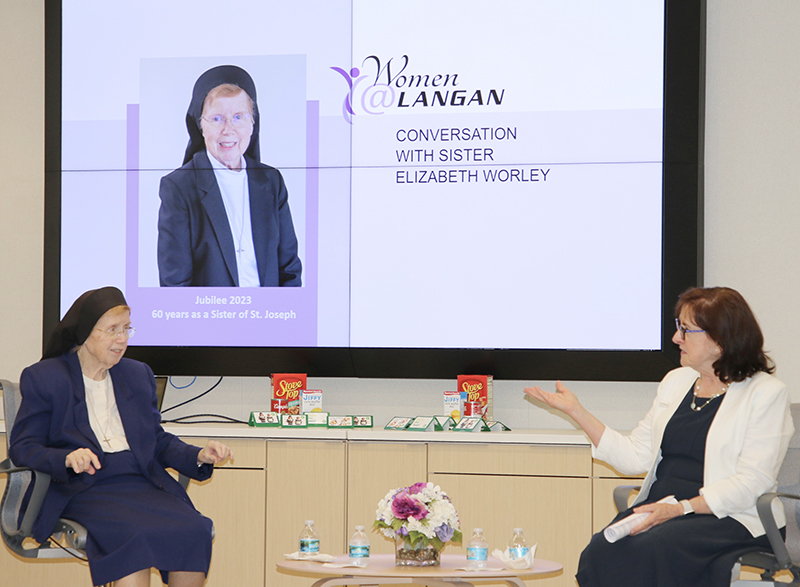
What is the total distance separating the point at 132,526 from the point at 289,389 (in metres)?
1.44

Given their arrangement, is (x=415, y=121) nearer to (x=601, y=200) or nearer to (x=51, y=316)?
(x=601, y=200)

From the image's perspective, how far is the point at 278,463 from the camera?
4148 mm

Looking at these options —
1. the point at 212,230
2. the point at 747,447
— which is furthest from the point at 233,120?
the point at 747,447

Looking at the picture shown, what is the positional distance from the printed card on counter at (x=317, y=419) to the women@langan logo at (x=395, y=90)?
1.44 meters

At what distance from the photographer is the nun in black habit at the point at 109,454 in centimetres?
301

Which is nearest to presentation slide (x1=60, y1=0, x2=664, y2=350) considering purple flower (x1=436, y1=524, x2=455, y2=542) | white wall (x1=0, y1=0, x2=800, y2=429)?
white wall (x1=0, y1=0, x2=800, y2=429)

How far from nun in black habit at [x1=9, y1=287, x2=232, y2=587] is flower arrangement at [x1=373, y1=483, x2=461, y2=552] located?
0.65 meters

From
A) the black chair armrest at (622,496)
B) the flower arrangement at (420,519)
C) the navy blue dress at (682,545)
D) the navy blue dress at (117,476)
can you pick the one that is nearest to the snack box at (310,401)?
the navy blue dress at (117,476)

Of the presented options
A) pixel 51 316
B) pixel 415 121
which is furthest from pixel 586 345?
pixel 51 316

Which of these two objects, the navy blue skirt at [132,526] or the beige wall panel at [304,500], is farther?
the beige wall panel at [304,500]

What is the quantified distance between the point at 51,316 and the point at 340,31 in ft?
6.68

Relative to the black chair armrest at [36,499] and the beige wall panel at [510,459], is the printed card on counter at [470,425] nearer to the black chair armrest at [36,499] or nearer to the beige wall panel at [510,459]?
the beige wall panel at [510,459]

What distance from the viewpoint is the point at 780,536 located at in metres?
2.73

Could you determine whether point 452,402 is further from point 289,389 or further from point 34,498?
point 34,498
